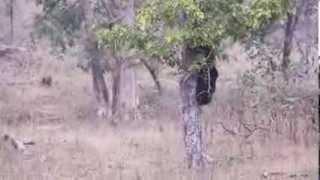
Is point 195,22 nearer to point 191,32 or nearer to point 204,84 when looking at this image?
point 191,32

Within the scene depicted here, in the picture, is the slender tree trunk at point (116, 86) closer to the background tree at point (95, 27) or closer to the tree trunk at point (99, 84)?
the background tree at point (95, 27)

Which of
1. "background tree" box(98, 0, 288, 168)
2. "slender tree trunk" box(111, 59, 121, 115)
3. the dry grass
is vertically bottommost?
the dry grass

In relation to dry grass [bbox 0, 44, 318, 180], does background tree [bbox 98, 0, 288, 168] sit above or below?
above

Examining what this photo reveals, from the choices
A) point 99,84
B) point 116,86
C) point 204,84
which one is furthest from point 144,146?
point 99,84

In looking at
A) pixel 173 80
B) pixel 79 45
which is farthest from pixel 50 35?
pixel 173 80

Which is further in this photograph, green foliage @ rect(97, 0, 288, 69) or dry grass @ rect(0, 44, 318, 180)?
dry grass @ rect(0, 44, 318, 180)

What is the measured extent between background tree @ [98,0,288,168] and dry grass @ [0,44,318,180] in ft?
3.61

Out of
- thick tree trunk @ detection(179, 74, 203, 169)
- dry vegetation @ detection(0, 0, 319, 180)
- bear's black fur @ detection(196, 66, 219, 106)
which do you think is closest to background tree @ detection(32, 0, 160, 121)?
dry vegetation @ detection(0, 0, 319, 180)

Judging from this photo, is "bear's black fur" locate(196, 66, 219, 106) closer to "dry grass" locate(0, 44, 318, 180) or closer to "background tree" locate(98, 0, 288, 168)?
"background tree" locate(98, 0, 288, 168)

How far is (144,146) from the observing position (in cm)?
1675

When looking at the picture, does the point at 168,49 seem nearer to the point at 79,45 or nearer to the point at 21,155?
the point at 21,155

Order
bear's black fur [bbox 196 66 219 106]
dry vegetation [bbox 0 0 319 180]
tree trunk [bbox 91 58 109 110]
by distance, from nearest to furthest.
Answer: dry vegetation [bbox 0 0 319 180] < bear's black fur [bbox 196 66 219 106] < tree trunk [bbox 91 58 109 110]

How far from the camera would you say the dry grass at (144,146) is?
40.3 feet

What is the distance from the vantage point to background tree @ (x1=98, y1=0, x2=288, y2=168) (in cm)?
1102
